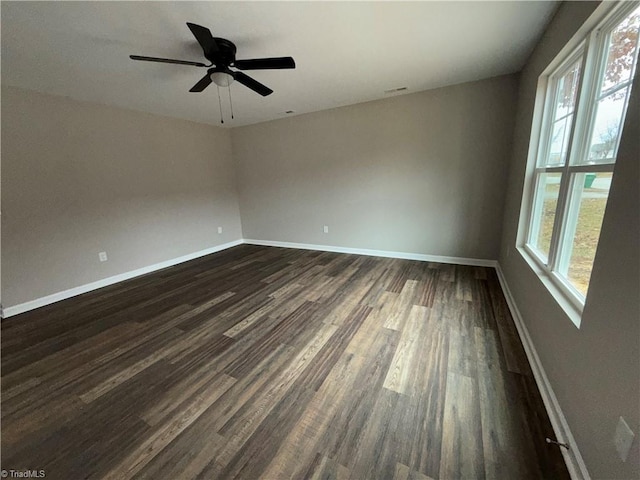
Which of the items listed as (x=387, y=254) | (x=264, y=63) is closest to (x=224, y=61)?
(x=264, y=63)

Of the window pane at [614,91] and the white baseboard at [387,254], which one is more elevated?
the window pane at [614,91]

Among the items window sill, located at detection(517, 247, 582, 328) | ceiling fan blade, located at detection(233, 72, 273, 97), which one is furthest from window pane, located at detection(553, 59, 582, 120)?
ceiling fan blade, located at detection(233, 72, 273, 97)

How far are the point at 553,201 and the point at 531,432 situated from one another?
165 cm

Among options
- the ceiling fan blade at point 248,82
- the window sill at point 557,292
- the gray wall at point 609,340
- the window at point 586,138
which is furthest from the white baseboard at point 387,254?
the ceiling fan blade at point 248,82

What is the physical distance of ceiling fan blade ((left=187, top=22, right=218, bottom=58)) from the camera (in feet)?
4.97

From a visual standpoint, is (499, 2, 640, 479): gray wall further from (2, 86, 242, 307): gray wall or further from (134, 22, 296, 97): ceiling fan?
(2, 86, 242, 307): gray wall

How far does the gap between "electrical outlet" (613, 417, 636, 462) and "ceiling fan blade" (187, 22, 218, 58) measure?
264 centimetres

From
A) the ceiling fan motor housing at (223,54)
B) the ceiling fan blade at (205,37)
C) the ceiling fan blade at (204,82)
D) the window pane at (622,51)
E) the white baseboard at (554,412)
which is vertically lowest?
the white baseboard at (554,412)

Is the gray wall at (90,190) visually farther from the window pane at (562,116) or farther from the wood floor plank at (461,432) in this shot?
the window pane at (562,116)

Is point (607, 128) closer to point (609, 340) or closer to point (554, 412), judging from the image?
point (609, 340)

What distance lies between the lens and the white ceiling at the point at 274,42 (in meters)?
1.69

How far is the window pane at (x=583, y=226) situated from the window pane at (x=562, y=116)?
0.34m

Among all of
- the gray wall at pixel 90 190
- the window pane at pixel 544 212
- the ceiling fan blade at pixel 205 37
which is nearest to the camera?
the ceiling fan blade at pixel 205 37

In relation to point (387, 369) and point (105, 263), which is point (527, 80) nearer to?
point (387, 369)
